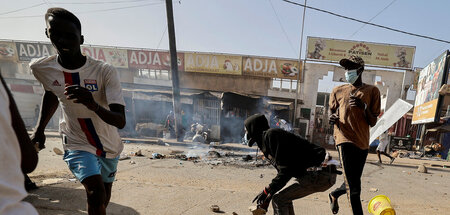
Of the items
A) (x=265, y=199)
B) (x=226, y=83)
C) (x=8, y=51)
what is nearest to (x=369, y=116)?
(x=265, y=199)

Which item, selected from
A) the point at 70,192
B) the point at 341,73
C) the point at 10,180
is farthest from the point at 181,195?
the point at 341,73

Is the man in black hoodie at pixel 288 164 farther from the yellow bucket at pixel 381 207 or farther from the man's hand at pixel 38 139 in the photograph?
the man's hand at pixel 38 139

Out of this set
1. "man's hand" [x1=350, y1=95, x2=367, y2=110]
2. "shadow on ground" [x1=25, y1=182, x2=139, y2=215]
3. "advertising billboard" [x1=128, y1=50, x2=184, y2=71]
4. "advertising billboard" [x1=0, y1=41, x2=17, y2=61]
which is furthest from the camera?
"advertising billboard" [x1=0, y1=41, x2=17, y2=61]

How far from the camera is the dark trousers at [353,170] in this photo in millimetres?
2441

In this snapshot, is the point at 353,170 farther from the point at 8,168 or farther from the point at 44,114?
the point at 44,114

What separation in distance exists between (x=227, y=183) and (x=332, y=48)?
591 inches

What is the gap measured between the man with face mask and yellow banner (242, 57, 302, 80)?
1358 centimetres

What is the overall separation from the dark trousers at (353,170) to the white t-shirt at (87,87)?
2372mm

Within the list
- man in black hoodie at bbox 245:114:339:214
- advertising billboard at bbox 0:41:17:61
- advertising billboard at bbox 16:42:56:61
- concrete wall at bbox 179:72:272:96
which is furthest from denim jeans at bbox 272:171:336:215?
advertising billboard at bbox 0:41:17:61

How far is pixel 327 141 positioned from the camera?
51.7 ft

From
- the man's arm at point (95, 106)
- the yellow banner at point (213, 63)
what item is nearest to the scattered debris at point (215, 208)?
the man's arm at point (95, 106)

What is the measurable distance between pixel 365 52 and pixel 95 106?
61.0 ft

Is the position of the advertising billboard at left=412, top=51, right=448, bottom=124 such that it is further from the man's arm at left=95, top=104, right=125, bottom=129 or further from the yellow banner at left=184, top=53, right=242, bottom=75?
the man's arm at left=95, top=104, right=125, bottom=129

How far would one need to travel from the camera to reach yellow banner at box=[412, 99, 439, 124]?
9684 millimetres
